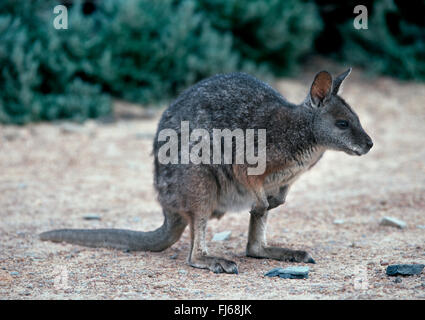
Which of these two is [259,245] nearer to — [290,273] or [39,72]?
[290,273]

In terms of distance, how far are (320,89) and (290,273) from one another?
1417 millimetres

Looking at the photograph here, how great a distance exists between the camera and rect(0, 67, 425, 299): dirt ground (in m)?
4.06

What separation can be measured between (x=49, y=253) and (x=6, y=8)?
6188 mm

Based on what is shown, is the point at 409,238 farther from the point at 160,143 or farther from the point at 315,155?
the point at 160,143

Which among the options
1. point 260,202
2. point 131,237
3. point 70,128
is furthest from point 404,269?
point 70,128

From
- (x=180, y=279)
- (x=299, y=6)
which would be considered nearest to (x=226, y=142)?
(x=180, y=279)

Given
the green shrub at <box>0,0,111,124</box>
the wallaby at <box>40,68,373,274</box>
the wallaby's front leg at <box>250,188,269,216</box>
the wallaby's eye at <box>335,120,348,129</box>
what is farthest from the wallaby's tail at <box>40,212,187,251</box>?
the green shrub at <box>0,0,111,124</box>

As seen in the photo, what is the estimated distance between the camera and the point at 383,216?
6.11 metres

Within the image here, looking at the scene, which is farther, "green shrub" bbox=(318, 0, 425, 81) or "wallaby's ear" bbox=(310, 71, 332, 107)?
"green shrub" bbox=(318, 0, 425, 81)

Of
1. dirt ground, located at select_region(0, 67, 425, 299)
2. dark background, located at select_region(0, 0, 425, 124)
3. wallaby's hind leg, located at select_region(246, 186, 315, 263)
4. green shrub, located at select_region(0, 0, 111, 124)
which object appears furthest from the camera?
dark background, located at select_region(0, 0, 425, 124)

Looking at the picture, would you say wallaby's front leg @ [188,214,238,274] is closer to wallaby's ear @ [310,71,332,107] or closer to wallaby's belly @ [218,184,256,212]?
wallaby's belly @ [218,184,256,212]
